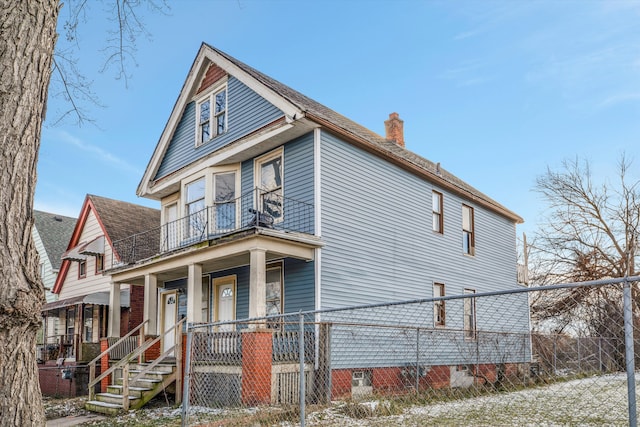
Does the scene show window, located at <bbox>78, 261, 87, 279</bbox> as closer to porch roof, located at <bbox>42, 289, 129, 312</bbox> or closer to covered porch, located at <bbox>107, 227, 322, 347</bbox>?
porch roof, located at <bbox>42, 289, 129, 312</bbox>

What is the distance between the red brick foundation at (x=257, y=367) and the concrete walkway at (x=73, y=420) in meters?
3.19

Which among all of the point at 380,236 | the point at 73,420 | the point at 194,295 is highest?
the point at 380,236

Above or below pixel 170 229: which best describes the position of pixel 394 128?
above

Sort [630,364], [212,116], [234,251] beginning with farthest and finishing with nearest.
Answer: [212,116], [234,251], [630,364]

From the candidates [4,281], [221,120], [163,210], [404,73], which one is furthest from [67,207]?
Result: [4,281]

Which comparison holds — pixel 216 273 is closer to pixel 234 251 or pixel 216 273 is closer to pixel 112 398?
pixel 234 251

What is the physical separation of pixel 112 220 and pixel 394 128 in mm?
12556

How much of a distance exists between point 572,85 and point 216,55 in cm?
1188

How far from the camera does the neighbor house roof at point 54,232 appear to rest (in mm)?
27292

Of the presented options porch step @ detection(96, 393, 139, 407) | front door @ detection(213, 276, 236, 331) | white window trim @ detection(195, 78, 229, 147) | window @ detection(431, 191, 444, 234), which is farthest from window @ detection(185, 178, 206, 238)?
window @ detection(431, 191, 444, 234)

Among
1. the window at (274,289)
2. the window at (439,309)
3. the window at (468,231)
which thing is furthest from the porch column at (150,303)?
the window at (468,231)

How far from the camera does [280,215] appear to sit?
1438 centimetres

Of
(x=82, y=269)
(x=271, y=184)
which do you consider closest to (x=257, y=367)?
(x=271, y=184)

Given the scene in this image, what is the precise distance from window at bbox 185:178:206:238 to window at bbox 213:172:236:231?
62cm
